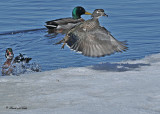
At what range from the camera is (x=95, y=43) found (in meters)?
7.30

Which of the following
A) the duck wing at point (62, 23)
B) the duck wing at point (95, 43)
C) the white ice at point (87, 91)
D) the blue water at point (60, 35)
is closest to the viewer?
the white ice at point (87, 91)

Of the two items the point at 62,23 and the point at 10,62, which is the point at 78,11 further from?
the point at 10,62

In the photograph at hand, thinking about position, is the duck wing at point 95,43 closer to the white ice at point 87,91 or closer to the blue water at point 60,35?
the white ice at point 87,91

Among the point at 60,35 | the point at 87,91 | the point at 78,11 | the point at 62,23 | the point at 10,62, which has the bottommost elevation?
the point at 87,91

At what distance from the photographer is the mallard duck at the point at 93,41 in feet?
23.6

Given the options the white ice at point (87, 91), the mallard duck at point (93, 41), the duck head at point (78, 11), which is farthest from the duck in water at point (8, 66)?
the duck head at point (78, 11)

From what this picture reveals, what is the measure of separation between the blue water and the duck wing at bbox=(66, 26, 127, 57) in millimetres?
1653

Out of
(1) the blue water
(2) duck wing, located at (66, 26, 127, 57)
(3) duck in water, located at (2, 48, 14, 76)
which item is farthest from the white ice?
(1) the blue water

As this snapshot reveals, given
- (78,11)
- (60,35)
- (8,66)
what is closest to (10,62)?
(8,66)

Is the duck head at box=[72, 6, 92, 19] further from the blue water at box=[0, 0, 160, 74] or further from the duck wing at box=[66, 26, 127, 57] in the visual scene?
the duck wing at box=[66, 26, 127, 57]

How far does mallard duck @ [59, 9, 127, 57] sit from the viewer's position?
7.20m

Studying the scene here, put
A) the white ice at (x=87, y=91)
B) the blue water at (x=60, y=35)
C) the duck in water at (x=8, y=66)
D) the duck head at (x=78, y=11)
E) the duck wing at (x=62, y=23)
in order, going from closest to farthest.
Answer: the white ice at (x=87, y=91), the duck in water at (x=8, y=66), the blue water at (x=60, y=35), the duck wing at (x=62, y=23), the duck head at (x=78, y=11)

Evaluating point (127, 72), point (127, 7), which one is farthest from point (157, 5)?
point (127, 72)

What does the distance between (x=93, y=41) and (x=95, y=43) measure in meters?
0.06
